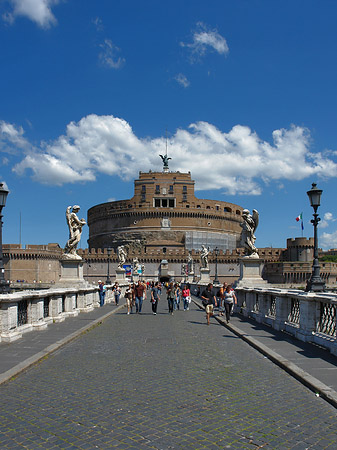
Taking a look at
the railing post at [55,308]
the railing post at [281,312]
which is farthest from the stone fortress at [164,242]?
the railing post at [281,312]

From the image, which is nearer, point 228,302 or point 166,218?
point 228,302

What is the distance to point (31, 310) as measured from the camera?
11.4 meters

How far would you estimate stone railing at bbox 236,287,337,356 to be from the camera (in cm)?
892

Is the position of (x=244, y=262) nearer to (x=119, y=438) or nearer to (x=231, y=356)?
(x=231, y=356)

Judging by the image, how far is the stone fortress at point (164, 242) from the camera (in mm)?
79375

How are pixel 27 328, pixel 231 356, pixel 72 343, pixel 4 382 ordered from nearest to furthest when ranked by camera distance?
pixel 4 382 < pixel 231 356 < pixel 72 343 < pixel 27 328

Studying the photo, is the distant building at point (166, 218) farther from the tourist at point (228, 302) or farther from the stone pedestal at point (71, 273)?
the tourist at point (228, 302)

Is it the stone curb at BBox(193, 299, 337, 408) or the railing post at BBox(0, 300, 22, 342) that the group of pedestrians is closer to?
the stone curb at BBox(193, 299, 337, 408)

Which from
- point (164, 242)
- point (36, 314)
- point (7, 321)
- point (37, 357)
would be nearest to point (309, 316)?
point (37, 357)

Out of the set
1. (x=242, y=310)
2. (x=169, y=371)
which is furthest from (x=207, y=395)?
(x=242, y=310)

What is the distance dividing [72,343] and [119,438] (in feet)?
19.9

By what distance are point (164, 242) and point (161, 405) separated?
91.2m

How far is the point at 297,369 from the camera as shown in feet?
23.4

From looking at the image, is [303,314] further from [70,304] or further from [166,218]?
[166,218]
